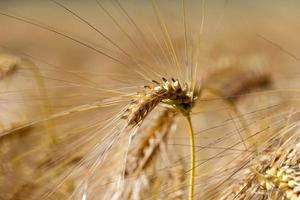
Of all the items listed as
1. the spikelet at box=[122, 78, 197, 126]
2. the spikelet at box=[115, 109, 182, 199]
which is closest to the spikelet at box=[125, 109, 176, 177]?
the spikelet at box=[115, 109, 182, 199]

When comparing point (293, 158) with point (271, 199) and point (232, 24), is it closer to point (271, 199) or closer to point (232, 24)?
point (271, 199)

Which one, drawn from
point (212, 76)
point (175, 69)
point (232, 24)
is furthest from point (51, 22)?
point (175, 69)

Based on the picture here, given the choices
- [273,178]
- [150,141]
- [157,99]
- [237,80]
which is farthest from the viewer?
[237,80]

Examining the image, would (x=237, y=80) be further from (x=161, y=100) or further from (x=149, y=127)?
(x=161, y=100)

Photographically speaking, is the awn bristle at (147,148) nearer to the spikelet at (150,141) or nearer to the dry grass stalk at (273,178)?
the spikelet at (150,141)

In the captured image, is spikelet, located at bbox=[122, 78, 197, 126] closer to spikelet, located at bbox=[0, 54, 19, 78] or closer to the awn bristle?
the awn bristle

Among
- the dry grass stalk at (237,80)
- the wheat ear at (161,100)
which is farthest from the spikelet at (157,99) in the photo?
A: the dry grass stalk at (237,80)

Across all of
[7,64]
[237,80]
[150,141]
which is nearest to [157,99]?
[150,141]
